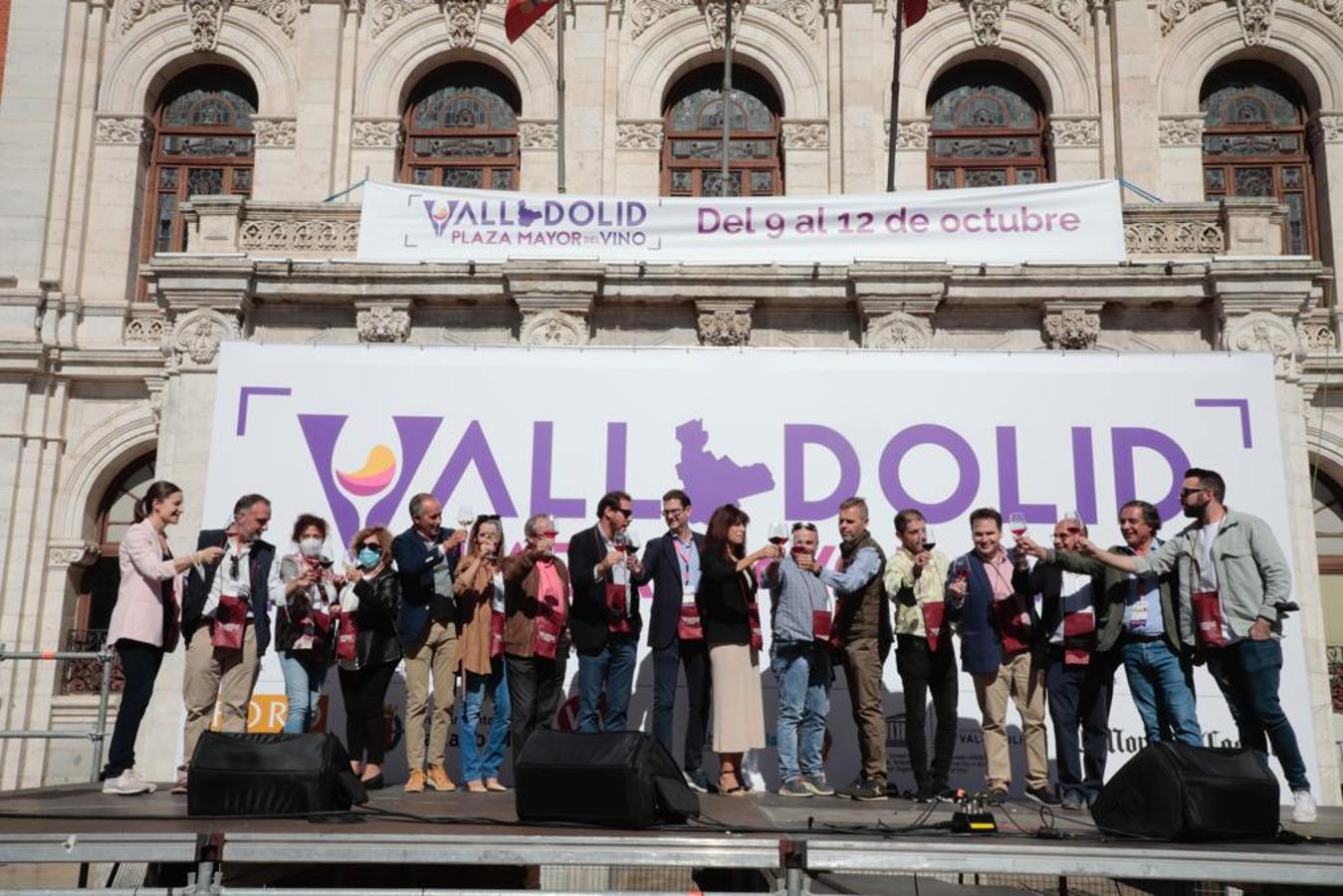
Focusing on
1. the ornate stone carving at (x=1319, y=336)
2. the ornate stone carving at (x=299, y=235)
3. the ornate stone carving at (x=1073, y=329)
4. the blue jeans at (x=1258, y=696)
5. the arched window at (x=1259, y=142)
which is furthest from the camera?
the arched window at (x=1259, y=142)

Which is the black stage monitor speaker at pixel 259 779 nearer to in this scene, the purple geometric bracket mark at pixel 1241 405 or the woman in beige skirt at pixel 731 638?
the woman in beige skirt at pixel 731 638

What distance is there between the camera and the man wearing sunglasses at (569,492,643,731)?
9.07 metres

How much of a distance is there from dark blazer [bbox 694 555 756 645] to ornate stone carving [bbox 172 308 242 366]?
697cm

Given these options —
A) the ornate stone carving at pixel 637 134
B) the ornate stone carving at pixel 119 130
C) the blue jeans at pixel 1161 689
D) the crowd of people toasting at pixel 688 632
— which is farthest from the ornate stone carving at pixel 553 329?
the ornate stone carving at pixel 119 130

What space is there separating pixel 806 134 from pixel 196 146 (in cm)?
1035

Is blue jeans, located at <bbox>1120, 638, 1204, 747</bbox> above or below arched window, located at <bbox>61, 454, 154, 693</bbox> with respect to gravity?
below

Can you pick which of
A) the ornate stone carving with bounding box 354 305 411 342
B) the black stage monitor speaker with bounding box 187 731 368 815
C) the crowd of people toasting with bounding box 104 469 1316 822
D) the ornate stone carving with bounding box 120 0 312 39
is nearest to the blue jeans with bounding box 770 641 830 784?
the crowd of people toasting with bounding box 104 469 1316 822

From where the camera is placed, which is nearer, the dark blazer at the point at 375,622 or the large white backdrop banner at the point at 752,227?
the dark blazer at the point at 375,622

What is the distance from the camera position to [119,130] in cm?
1952

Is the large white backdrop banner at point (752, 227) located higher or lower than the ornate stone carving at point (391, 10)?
lower

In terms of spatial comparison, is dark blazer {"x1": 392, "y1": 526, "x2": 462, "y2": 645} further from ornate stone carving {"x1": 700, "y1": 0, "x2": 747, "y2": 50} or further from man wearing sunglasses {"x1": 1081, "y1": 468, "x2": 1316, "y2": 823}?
ornate stone carving {"x1": 700, "y1": 0, "x2": 747, "y2": 50}

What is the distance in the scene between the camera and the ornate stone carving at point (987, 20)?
19.5 metres

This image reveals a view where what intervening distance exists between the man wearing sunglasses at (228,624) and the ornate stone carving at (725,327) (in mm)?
6383

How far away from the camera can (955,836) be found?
596 cm
